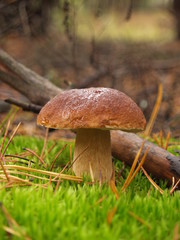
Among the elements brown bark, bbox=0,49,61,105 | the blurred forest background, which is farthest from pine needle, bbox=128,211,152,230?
the blurred forest background

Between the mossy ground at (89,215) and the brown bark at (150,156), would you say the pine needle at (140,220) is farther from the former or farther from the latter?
the brown bark at (150,156)

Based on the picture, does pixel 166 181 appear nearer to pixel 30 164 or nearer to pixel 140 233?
pixel 140 233

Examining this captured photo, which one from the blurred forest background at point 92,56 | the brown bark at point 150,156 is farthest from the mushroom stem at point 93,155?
the blurred forest background at point 92,56

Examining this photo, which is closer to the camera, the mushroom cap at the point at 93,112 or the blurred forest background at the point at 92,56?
the mushroom cap at the point at 93,112

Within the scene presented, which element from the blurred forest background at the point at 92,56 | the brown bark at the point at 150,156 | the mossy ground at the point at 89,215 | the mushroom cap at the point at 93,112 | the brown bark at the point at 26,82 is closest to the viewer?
the mossy ground at the point at 89,215

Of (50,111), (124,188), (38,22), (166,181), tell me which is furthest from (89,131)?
(38,22)

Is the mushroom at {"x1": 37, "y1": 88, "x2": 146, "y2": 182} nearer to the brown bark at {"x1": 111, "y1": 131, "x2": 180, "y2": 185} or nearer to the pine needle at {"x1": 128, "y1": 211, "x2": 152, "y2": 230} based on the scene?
the brown bark at {"x1": 111, "y1": 131, "x2": 180, "y2": 185}

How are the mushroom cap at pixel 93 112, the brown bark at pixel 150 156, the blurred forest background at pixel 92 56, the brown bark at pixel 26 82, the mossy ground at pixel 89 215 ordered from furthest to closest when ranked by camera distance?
1. the blurred forest background at pixel 92 56
2. the brown bark at pixel 26 82
3. the brown bark at pixel 150 156
4. the mushroom cap at pixel 93 112
5. the mossy ground at pixel 89 215
